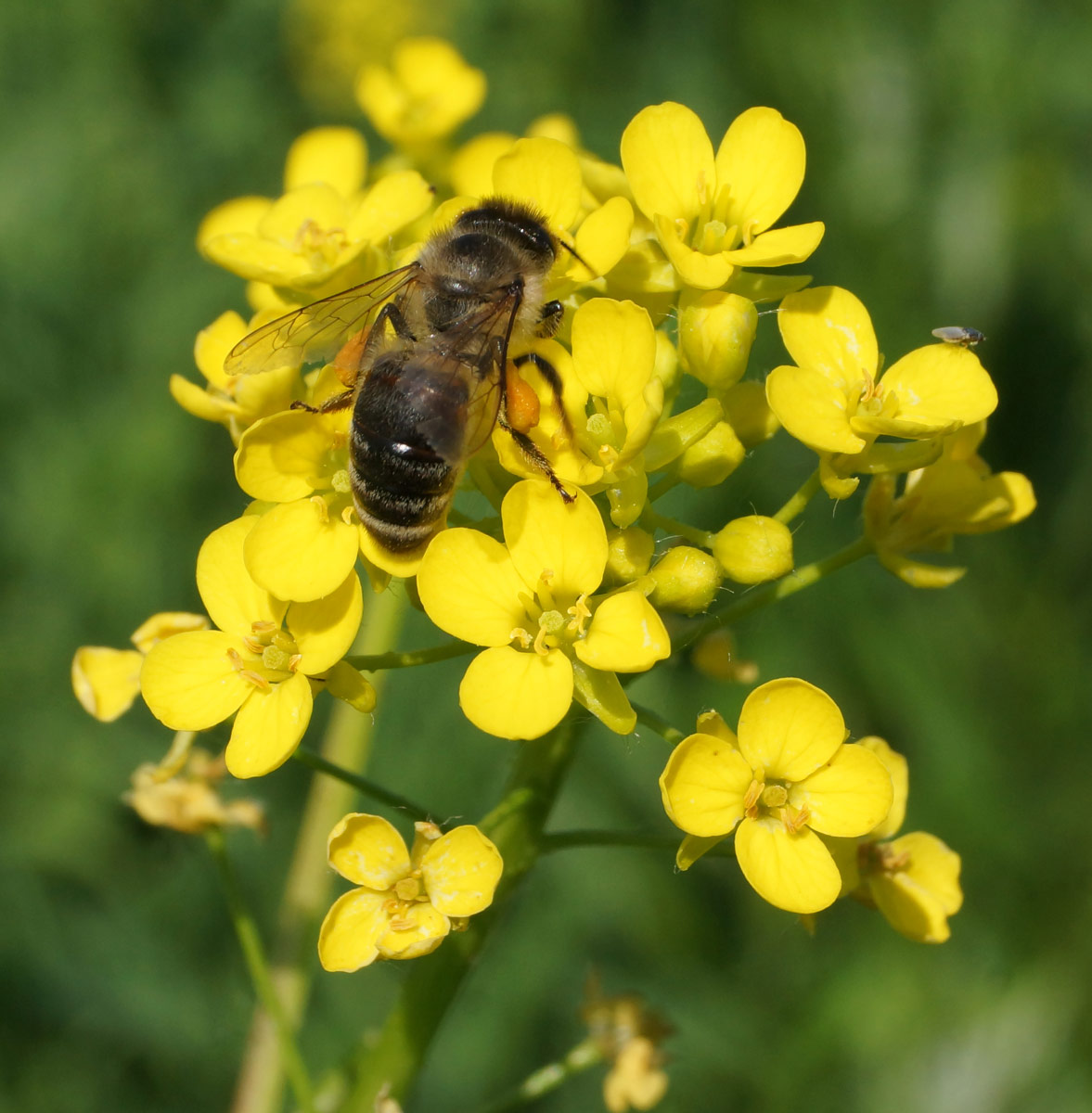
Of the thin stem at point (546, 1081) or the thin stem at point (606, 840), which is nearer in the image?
the thin stem at point (606, 840)

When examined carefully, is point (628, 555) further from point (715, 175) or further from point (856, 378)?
point (715, 175)

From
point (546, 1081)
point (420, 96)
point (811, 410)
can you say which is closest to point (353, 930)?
point (546, 1081)

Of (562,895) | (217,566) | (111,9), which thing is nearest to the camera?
(217,566)

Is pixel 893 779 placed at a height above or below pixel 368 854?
below

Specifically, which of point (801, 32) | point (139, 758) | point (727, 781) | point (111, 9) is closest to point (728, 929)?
point (139, 758)

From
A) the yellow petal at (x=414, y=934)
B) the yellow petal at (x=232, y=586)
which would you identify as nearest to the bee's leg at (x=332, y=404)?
the yellow petal at (x=232, y=586)

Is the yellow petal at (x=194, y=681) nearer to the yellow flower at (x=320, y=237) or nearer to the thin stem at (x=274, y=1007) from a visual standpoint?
the thin stem at (x=274, y=1007)

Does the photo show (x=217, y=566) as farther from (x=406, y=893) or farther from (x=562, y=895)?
(x=562, y=895)
